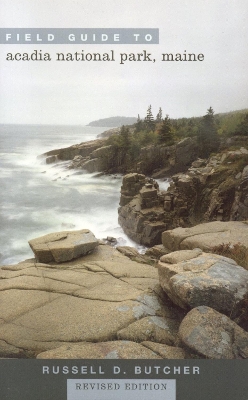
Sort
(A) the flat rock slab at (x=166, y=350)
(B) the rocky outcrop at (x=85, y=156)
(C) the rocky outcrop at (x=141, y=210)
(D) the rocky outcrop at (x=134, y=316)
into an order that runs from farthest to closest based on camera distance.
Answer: (C) the rocky outcrop at (x=141, y=210), (B) the rocky outcrop at (x=85, y=156), (A) the flat rock slab at (x=166, y=350), (D) the rocky outcrop at (x=134, y=316)

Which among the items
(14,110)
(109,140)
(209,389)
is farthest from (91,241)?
(209,389)

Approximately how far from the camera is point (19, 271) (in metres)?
5.81

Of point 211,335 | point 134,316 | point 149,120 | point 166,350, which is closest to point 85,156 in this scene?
point 149,120

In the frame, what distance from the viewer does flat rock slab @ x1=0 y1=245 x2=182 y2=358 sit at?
4.38 metres

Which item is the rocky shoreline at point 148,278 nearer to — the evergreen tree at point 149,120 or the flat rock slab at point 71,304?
the flat rock slab at point 71,304

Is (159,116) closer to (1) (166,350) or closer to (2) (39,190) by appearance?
(2) (39,190)

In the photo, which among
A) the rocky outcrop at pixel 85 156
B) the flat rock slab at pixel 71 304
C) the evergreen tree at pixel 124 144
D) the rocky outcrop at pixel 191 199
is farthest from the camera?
the rocky outcrop at pixel 191 199

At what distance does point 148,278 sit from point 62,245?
1754mm

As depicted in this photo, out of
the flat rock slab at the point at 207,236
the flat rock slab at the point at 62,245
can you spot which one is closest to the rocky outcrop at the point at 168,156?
the flat rock slab at the point at 207,236

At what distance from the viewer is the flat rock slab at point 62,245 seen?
6.02 m

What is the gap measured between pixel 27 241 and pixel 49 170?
1.38 meters

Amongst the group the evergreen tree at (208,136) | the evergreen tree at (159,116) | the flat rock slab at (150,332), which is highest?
the evergreen tree at (159,116)

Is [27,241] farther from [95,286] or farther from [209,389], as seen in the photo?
[209,389]

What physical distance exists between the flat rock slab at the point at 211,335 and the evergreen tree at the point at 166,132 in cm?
326
